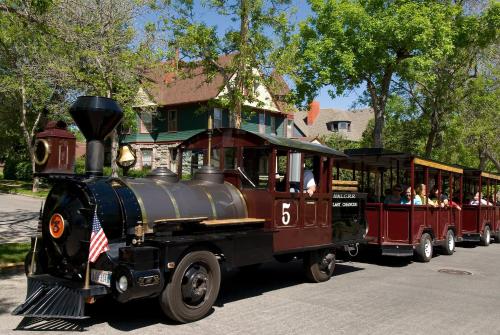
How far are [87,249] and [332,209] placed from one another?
472 centimetres

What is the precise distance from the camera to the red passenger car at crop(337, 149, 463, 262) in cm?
1145

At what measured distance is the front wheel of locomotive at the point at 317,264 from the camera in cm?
881

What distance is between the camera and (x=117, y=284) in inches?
216

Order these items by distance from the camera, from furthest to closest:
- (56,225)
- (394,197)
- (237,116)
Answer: (237,116)
(394,197)
(56,225)

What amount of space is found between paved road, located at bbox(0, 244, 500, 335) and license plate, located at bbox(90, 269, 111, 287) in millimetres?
547

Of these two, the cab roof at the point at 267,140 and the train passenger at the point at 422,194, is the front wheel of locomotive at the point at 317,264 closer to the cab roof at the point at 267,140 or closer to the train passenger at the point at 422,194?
the cab roof at the point at 267,140

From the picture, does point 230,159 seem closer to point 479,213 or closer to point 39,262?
point 39,262

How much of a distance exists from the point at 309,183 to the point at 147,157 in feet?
90.9

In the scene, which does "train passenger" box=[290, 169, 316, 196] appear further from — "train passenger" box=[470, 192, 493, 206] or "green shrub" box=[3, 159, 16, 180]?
"green shrub" box=[3, 159, 16, 180]

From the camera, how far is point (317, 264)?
8875 mm

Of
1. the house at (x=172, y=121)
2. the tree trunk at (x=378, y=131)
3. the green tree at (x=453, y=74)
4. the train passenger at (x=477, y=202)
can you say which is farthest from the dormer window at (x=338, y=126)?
the train passenger at (x=477, y=202)

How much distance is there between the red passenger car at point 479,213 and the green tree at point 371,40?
146 inches

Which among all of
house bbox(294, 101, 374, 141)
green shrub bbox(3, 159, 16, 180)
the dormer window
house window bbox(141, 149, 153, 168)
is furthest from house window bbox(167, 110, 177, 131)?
the dormer window

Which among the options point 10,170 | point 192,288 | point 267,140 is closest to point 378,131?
point 267,140
